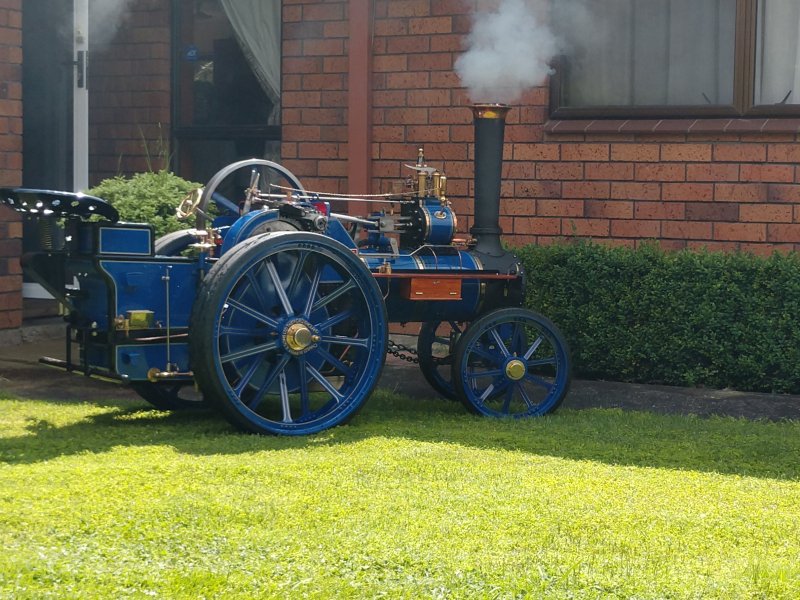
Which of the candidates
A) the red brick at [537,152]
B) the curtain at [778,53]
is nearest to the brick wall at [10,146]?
the red brick at [537,152]

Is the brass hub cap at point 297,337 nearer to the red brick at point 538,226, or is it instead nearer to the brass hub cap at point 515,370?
the brass hub cap at point 515,370

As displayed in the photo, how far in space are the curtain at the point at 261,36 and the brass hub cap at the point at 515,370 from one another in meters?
4.51

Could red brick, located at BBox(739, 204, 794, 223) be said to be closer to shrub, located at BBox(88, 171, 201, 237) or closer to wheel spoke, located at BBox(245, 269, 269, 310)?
shrub, located at BBox(88, 171, 201, 237)

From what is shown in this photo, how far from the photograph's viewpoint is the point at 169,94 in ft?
37.2

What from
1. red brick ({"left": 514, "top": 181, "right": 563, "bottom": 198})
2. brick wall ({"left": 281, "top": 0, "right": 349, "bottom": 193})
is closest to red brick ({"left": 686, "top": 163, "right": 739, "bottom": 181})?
red brick ({"left": 514, "top": 181, "right": 563, "bottom": 198})

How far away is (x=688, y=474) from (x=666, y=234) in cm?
356

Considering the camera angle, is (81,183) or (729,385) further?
(81,183)

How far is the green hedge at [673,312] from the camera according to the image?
319 inches

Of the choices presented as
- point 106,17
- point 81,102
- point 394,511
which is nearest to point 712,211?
point 394,511

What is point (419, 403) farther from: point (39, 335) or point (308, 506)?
point (39, 335)

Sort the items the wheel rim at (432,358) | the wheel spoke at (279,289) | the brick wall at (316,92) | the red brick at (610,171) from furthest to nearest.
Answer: the brick wall at (316,92)
the red brick at (610,171)
the wheel rim at (432,358)
the wheel spoke at (279,289)

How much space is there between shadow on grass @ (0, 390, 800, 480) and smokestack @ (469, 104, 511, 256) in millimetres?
960

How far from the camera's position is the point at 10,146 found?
31.6ft

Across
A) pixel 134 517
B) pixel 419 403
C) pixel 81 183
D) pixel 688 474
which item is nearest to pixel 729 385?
pixel 419 403
